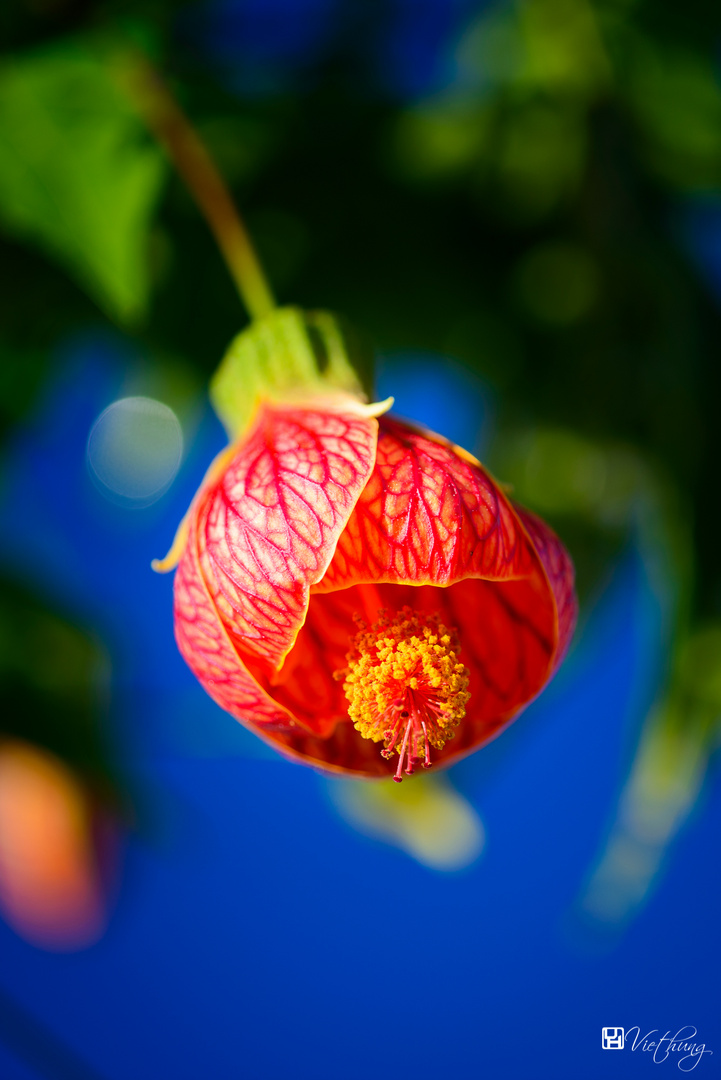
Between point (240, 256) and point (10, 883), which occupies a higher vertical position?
point (240, 256)

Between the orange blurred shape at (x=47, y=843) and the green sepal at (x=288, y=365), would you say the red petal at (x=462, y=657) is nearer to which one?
the green sepal at (x=288, y=365)

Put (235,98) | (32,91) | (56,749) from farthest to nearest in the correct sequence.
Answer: (56,749) → (235,98) → (32,91)

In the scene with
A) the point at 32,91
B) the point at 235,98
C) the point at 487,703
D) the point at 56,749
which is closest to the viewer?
the point at 487,703

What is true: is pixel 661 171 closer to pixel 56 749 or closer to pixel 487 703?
pixel 487 703

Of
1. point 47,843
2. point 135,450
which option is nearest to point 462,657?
point 135,450

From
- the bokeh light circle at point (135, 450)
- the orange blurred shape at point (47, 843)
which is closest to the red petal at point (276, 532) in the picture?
the bokeh light circle at point (135, 450)

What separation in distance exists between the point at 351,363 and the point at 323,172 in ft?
0.83

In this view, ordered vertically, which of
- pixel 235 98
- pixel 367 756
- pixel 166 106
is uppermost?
pixel 235 98

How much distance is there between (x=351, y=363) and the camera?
353mm

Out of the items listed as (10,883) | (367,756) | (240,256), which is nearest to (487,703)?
(367,756)

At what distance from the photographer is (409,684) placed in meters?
0.28

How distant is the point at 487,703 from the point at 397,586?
1.8 inches

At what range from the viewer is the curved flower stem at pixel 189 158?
1.39 feet

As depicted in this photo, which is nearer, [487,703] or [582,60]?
[487,703]
